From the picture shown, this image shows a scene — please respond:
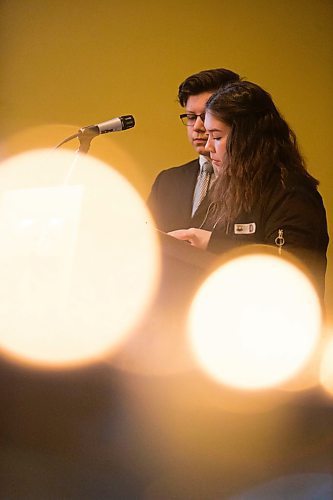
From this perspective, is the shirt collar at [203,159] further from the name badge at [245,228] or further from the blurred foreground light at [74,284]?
the blurred foreground light at [74,284]

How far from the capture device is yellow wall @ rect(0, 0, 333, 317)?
171 centimetres

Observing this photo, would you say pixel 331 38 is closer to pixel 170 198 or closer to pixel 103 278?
pixel 170 198

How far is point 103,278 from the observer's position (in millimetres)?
843

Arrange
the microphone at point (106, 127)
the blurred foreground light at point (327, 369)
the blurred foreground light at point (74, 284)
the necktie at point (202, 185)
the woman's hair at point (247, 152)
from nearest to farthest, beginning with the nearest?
the blurred foreground light at point (74, 284), the blurred foreground light at point (327, 369), the microphone at point (106, 127), the woman's hair at point (247, 152), the necktie at point (202, 185)

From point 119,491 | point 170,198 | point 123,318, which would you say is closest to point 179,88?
point 170,198

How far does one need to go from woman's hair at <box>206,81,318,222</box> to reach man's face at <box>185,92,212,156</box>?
0.15 metres

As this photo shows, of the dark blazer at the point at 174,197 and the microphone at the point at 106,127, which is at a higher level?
the microphone at the point at 106,127

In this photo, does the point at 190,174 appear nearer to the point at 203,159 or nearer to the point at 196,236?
the point at 203,159

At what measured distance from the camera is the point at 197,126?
1700 mm

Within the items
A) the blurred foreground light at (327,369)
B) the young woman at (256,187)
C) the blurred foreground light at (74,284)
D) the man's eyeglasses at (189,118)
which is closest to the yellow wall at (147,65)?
the man's eyeglasses at (189,118)

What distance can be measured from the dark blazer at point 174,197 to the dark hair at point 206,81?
0.60 feet

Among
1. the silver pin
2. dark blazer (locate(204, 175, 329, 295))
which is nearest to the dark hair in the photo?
dark blazer (locate(204, 175, 329, 295))

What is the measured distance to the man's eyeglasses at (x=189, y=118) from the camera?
1699 mm

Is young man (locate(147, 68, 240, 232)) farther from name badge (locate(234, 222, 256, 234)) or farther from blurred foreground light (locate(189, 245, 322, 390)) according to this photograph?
blurred foreground light (locate(189, 245, 322, 390))
